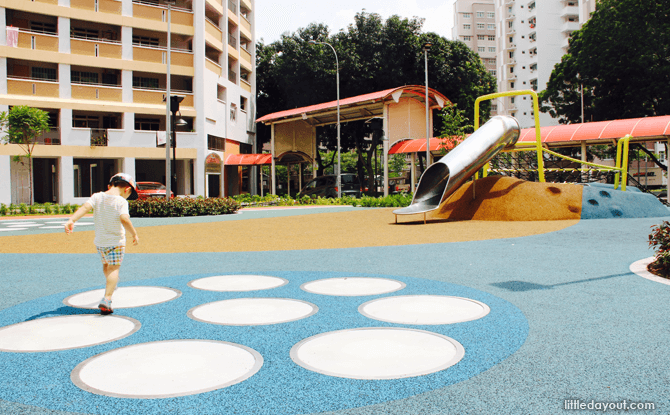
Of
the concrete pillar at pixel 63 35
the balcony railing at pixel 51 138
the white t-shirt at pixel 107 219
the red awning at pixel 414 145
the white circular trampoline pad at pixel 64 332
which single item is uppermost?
the concrete pillar at pixel 63 35

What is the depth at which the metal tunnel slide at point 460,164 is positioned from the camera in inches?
638

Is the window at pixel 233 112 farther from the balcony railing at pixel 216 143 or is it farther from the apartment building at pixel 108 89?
the balcony railing at pixel 216 143

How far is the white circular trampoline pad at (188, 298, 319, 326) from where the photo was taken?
493 cm

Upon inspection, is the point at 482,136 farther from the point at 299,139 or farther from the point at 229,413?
the point at 299,139

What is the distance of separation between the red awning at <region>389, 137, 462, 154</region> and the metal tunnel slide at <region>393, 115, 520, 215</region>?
13.7m

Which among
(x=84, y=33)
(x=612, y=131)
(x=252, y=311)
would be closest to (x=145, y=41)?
(x=84, y=33)

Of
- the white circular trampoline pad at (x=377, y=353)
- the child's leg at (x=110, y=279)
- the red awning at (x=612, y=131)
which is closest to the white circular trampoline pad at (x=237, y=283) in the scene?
the child's leg at (x=110, y=279)

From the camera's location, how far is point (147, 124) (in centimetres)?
3653

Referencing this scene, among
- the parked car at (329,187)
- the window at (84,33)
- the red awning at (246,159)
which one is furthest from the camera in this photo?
the red awning at (246,159)

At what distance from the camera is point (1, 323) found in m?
4.89

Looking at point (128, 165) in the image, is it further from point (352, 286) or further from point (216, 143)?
point (352, 286)

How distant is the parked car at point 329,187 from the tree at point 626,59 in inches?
880

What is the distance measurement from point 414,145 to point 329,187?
6473 millimetres

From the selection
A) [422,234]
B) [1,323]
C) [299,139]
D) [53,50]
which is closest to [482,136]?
[422,234]
